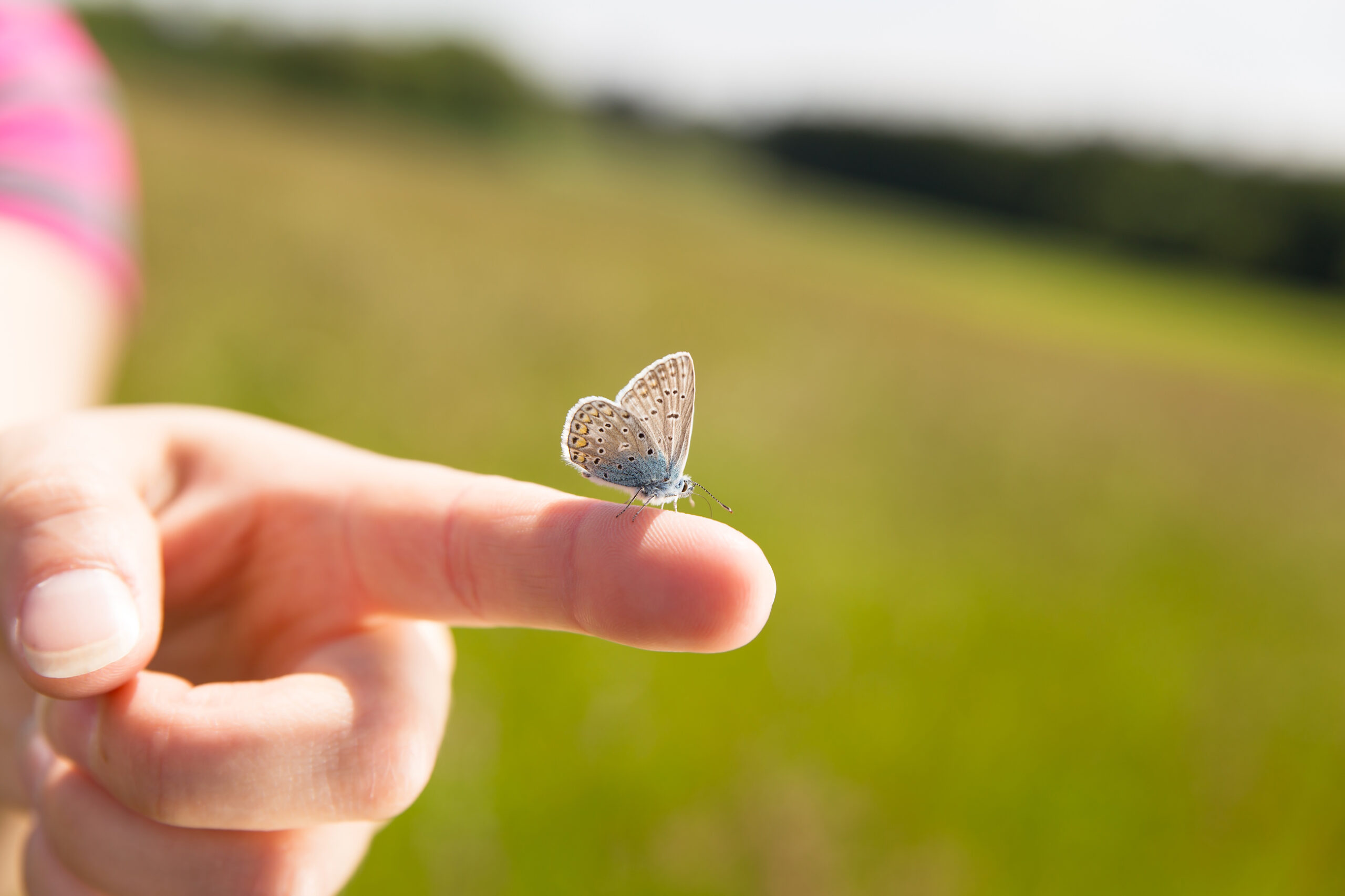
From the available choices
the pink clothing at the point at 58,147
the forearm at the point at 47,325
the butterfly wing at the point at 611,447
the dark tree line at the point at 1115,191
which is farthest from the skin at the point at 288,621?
Answer: the dark tree line at the point at 1115,191

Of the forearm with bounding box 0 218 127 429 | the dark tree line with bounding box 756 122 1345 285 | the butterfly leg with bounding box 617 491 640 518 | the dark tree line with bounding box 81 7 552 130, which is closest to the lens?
the butterfly leg with bounding box 617 491 640 518

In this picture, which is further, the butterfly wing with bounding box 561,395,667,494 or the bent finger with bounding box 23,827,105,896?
the butterfly wing with bounding box 561,395,667,494

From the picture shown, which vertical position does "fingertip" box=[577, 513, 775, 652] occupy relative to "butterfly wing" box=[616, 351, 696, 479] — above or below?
below

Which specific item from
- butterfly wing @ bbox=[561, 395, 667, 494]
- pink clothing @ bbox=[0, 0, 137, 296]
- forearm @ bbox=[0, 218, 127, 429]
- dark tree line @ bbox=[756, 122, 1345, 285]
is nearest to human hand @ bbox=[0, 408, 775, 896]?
butterfly wing @ bbox=[561, 395, 667, 494]

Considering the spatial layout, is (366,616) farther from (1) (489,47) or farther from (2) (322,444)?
(1) (489,47)

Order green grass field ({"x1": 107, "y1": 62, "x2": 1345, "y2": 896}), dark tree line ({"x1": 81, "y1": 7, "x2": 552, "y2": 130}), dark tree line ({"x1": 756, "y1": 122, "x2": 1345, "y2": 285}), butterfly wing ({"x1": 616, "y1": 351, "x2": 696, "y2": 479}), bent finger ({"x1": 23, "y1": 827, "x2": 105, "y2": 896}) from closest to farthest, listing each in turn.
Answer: bent finger ({"x1": 23, "y1": 827, "x2": 105, "y2": 896})
butterfly wing ({"x1": 616, "y1": 351, "x2": 696, "y2": 479})
green grass field ({"x1": 107, "y1": 62, "x2": 1345, "y2": 896})
dark tree line ({"x1": 756, "y1": 122, "x2": 1345, "y2": 285})
dark tree line ({"x1": 81, "y1": 7, "x2": 552, "y2": 130})

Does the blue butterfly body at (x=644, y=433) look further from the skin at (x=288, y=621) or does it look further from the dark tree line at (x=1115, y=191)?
the dark tree line at (x=1115, y=191)

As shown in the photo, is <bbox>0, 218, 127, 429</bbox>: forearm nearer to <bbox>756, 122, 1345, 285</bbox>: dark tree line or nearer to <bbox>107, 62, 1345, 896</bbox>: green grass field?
<bbox>107, 62, 1345, 896</bbox>: green grass field
